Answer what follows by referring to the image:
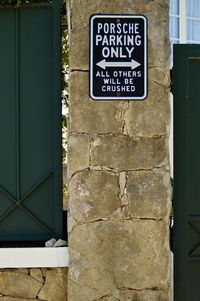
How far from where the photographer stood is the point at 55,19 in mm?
3621

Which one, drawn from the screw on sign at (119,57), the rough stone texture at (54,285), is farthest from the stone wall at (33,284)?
the screw on sign at (119,57)

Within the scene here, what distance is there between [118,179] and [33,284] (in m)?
0.91

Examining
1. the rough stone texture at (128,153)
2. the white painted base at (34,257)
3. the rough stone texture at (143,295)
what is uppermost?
the rough stone texture at (128,153)

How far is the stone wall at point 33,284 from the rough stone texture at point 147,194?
2.10 feet

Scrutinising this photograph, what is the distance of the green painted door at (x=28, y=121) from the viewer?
3.63m

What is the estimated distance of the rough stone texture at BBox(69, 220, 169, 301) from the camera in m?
3.40

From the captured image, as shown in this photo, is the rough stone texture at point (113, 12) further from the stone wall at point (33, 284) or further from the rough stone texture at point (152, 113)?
the stone wall at point (33, 284)

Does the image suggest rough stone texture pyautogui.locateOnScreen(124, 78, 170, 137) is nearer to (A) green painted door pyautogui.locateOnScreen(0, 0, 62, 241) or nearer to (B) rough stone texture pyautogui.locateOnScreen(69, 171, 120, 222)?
(B) rough stone texture pyautogui.locateOnScreen(69, 171, 120, 222)

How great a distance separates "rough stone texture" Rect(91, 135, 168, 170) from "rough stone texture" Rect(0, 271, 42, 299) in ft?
2.94

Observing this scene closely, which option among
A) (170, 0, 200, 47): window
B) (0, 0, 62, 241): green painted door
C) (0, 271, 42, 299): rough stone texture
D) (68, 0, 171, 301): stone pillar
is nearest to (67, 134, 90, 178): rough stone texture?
(68, 0, 171, 301): stone pillar

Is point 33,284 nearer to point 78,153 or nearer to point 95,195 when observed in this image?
point 95,195

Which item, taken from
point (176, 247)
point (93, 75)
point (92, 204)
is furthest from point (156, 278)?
point (93, 75)

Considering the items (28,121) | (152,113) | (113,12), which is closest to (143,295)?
(152,113)

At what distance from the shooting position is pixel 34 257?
3.46 m
